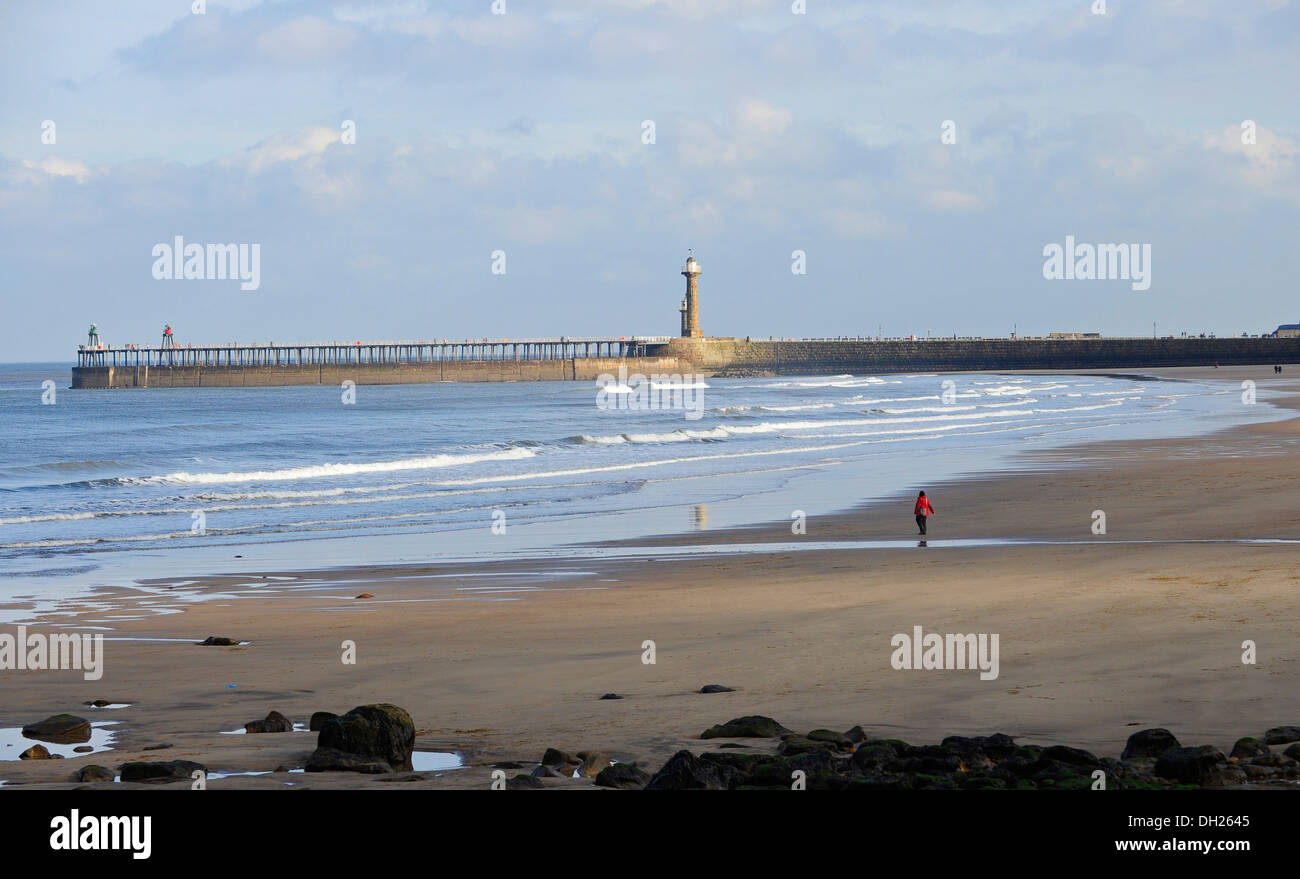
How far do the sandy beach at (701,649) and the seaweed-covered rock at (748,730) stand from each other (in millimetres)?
154

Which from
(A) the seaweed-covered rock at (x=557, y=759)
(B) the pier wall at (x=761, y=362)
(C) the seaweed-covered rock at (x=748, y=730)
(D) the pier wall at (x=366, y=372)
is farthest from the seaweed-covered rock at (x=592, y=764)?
(B) the pier wall at (x=761, y=362)

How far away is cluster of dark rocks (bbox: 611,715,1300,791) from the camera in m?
6.02

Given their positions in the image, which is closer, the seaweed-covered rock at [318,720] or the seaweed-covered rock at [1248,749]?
the seaweed-covered rock at [1248,749]

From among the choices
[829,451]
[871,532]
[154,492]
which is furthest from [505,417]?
[871,532]

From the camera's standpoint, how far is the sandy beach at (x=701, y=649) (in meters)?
7.68

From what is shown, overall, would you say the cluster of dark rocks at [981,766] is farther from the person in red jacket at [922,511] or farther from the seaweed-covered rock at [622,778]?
the person in red jacket at [922,511]

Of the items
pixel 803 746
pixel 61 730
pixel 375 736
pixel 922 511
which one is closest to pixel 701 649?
pixel 803 746

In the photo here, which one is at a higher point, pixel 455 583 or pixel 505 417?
pixel 505 417

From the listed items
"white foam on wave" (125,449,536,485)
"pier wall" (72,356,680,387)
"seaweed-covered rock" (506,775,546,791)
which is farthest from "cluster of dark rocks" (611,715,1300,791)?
"pier wall" (72,356,680,387)

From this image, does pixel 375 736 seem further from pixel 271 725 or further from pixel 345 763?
pixel 271 725
